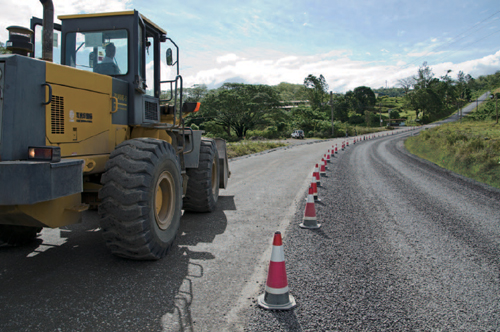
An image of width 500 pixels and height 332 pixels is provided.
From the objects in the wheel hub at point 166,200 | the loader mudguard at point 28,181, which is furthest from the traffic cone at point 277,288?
the loader mudguard at point 28,181

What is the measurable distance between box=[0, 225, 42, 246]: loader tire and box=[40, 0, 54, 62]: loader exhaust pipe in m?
2.32

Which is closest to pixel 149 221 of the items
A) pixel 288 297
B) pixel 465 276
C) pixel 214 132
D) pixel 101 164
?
pixel 101 164

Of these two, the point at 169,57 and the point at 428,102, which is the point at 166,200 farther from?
the point at 428,102

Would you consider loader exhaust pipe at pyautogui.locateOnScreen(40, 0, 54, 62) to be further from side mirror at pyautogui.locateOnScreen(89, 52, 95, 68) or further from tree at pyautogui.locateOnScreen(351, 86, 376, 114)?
tree at pyautogui.locateOnScreen(351, 86, 376, 114)

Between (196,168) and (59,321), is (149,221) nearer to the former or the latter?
(59,321)

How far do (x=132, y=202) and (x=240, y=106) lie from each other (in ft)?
202

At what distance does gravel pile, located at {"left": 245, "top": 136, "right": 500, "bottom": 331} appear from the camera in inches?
127

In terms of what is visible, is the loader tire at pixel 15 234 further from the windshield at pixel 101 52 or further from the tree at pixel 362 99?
the tree at pixel 362 99

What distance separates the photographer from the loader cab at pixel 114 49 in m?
5.23

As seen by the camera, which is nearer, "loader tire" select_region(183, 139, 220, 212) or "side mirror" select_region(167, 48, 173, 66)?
"side mirror" select_region(167, 48, 173, 66)

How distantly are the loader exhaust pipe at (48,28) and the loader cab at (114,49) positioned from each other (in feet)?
2.53

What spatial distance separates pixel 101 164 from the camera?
15.5ft

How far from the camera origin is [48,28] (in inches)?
169

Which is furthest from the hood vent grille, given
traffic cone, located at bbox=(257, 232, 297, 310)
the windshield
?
traffic cone, located at bbox=(257, 232, 297, 310)
